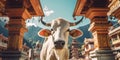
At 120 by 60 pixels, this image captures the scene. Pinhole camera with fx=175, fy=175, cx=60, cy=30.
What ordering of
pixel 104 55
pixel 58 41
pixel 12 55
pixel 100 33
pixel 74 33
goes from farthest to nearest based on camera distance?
pixel 100 33 → pixel 104 55 → pixel 12 55 → pixel 74 33 → pixel 58 41

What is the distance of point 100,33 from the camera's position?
5.28 meters

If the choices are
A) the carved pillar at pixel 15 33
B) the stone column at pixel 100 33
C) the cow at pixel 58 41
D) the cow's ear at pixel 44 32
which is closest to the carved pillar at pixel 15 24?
the carved pillar at pixel 15 33

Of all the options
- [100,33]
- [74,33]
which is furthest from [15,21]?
[100,33]

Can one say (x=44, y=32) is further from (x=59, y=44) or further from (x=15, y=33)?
(x=59, y=44)

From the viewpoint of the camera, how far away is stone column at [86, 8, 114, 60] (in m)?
4.93

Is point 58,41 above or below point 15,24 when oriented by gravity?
below

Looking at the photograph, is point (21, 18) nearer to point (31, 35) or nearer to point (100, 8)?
point (100, 8)

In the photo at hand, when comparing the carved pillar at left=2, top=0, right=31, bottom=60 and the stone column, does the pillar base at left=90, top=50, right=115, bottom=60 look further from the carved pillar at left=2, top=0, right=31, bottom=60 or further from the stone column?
the carved pillar at left=2, top=0, right=31, bottom=60

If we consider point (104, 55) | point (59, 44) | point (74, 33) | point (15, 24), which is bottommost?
point (104, 55)

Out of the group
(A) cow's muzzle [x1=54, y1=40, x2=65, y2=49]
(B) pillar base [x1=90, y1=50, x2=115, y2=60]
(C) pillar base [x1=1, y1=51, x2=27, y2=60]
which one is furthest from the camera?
(B) pillar base [x1=90, y1=50, x2=115, y2=60]

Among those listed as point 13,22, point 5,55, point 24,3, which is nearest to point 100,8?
point 24,3

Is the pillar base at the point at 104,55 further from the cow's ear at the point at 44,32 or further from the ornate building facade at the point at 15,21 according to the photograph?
the ornate building facade at the point at 15,21

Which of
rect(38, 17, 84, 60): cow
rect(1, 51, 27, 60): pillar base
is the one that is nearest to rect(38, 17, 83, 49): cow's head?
rect(38, 17, 84, 60): cow

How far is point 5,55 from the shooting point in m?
4.85
